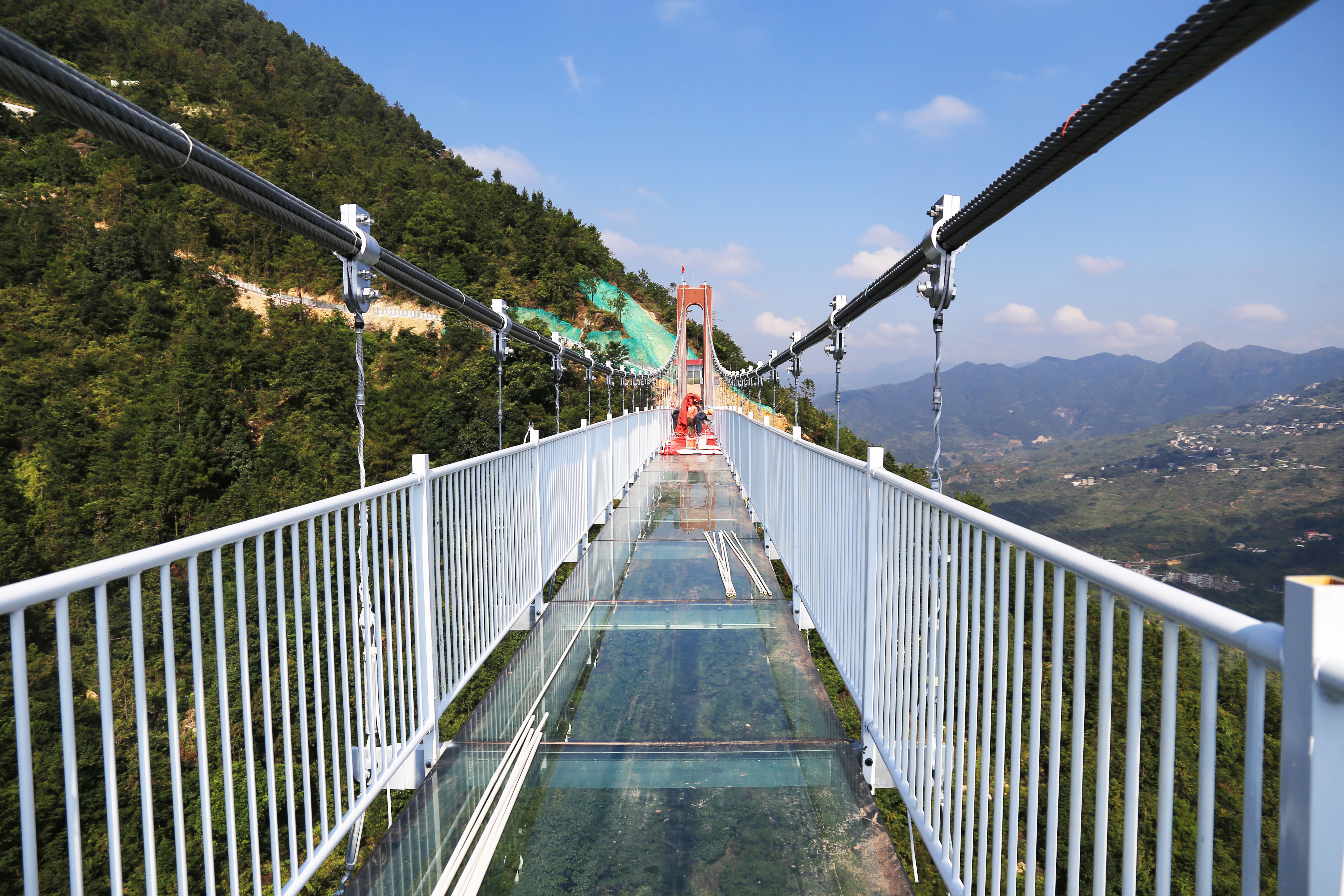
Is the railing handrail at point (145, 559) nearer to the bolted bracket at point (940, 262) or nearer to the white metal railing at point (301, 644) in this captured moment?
the white metal railing at point (301, 644)

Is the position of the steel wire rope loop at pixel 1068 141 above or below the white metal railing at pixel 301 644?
above

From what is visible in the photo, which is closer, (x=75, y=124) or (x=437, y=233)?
(x=75, y=124)

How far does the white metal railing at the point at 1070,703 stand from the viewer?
0.56 meters

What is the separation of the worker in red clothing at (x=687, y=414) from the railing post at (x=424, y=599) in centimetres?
1618

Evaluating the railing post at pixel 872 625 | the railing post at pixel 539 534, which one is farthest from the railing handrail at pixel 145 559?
the railing post at pixel 539 534

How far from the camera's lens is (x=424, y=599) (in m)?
2.16

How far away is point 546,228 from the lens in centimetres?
5131

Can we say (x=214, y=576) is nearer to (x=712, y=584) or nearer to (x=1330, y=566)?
(x=1330, y=566)

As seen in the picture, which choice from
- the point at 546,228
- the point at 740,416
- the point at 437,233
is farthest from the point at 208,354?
the point at 740,416

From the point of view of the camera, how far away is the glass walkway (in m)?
1.80

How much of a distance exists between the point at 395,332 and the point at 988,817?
5150cm

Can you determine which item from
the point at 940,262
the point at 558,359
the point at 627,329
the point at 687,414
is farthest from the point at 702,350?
the point at 940,262

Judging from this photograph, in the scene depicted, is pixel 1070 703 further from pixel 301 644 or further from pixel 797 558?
pixel 797 558

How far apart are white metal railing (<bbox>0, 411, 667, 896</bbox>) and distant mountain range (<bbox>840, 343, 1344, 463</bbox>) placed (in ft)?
5.22
